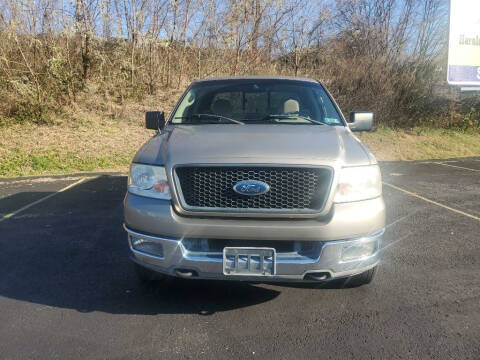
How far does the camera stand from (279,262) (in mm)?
2611

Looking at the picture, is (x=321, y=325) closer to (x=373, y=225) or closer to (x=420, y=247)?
(x=373, y=225)

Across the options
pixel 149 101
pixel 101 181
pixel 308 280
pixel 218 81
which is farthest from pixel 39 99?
pixel 308 280

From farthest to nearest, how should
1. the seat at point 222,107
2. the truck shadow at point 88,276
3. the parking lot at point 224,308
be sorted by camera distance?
the seat at point 222,107 → the truck shadow at point 88,276 → the parking lot at point 224,308

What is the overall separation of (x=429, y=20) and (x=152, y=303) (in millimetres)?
17135

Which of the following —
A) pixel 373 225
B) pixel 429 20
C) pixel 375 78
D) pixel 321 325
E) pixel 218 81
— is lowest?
pixel 321 325

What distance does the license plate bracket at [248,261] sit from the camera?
262 centimetres

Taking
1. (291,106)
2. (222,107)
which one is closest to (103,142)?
(222,107)

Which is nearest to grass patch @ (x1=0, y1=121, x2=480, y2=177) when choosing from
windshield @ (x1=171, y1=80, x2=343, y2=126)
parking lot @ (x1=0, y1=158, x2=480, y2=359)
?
parking lot @ (x1=0, y1=158, x2=480, y2=359)

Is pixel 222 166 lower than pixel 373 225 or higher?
higher

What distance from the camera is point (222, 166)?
2717mm

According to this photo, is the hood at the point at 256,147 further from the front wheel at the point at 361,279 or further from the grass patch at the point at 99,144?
the grass patch at the point at 99,144

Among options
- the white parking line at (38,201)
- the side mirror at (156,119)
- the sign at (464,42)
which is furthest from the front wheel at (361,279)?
the sign at (464,42)

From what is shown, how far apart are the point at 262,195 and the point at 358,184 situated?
68cm

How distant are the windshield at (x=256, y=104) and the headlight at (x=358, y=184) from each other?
98cm
